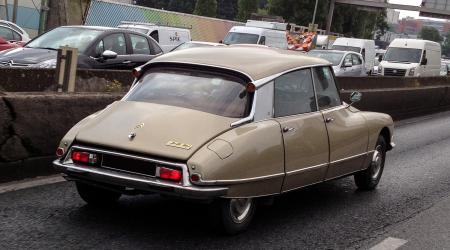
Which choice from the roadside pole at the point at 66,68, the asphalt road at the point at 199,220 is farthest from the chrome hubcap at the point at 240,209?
the roadside pole at the point at 66,68

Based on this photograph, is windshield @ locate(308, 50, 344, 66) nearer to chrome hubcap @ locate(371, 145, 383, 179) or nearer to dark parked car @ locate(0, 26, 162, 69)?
dark parked car @ locate(0, 26, 162, 69)

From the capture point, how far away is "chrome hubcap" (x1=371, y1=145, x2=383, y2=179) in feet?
24.2

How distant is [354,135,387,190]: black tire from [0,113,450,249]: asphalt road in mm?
121

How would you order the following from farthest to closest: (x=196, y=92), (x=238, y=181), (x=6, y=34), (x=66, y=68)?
1. (x=6, y=34)
2. (x=66, y=68)
3. (x=196, y=92)
4. (x=238, y=181)

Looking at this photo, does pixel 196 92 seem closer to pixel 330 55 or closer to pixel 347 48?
pixel 330 55

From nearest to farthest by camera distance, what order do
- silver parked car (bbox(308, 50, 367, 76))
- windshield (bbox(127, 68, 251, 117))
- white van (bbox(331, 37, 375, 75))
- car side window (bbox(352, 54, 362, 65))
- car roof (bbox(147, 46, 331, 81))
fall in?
1. windshield (bbox(127, 68, 251, 117))
2. car roof (bbox(147, 46, 331, 81))
3. silver parked car (bbox(308, 50, 367, 76))
4. car side window (bbox(352, 54, 362, 65))
5. white van (bbox(331, 37, 375, 75))

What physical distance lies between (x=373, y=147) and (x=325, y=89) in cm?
112

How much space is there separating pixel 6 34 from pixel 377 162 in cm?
1397

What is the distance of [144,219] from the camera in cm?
545

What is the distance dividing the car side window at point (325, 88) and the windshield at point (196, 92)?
1.20 m

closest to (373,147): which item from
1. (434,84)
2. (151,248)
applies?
(151,248)

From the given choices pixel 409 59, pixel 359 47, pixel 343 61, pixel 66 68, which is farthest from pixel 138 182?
pixel 359 47

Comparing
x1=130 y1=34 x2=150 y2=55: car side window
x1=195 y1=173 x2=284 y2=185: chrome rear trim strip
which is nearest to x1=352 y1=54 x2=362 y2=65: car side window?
x1=130 y1=34 x2=150 y2=55: car side window

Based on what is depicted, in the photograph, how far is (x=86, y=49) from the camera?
11.3 metres
